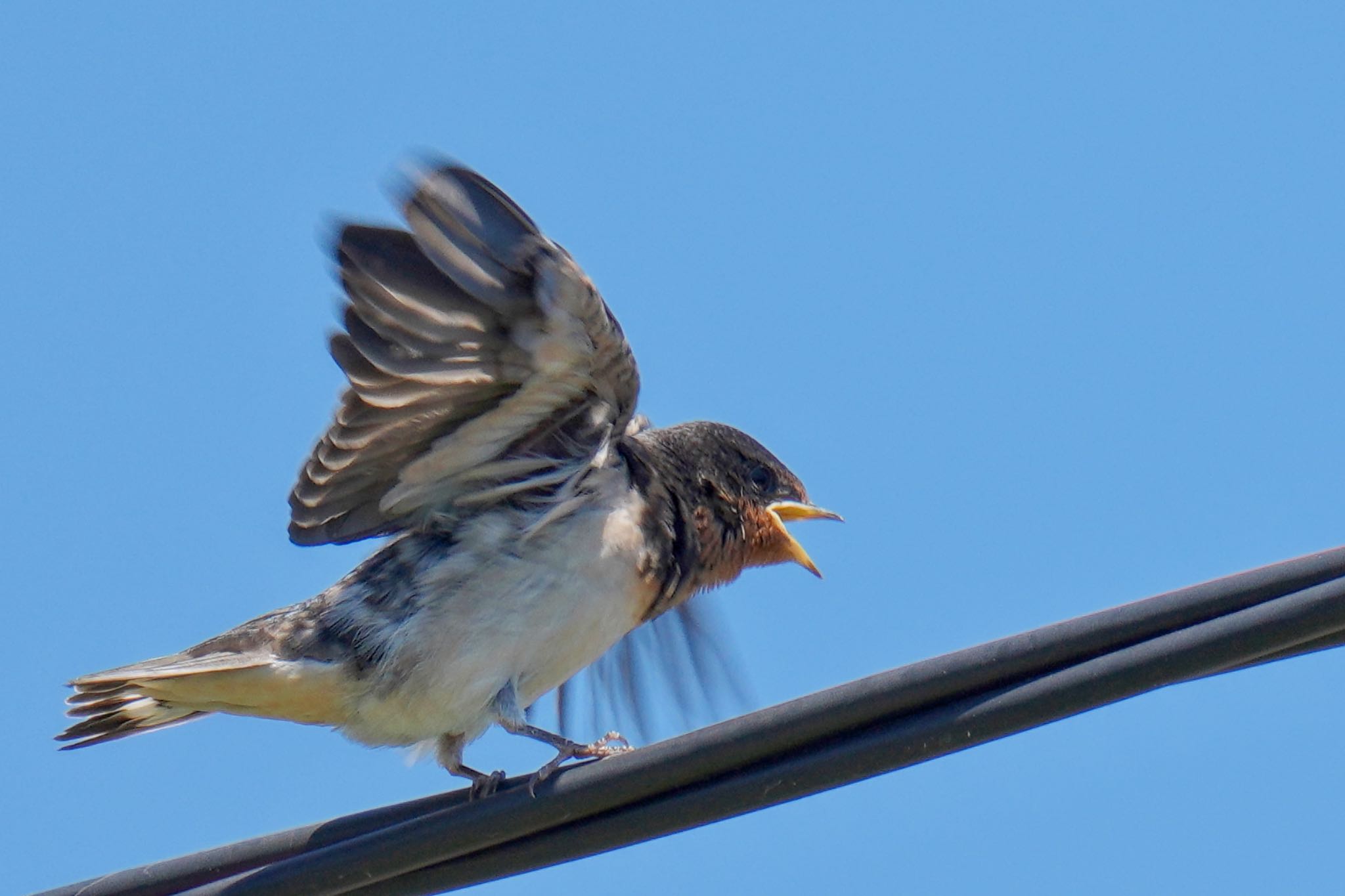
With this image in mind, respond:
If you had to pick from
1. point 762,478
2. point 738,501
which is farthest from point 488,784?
point 762,478

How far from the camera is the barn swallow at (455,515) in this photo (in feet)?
15.5

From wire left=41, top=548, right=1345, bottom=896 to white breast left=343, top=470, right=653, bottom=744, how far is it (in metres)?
1.24

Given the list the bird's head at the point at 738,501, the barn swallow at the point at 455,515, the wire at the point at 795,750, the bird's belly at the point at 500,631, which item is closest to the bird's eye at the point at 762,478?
the bird's head at the point at 738,501

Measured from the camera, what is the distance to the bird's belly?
4.84 metres

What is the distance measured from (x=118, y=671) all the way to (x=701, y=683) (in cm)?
201

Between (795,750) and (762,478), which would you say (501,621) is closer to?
(762,478)

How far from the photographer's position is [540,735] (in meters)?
4.75

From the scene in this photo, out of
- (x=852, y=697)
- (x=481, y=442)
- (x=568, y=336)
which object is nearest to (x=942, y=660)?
(x=852, y=697)

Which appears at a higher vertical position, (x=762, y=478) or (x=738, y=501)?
(x=762, y=478)

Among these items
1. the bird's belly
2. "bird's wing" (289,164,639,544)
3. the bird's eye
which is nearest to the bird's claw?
the bird's belly

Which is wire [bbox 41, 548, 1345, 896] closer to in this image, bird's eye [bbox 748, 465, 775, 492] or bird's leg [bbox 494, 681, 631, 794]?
bird's leg [bbox 494, 681, 631, 794]

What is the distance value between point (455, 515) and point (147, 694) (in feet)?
3.40

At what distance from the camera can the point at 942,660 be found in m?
2.90

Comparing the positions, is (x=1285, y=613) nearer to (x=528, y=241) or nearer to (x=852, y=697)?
(x=852, y=697)
